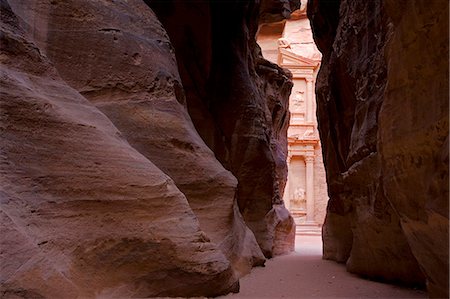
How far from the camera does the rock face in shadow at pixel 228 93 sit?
913 centimetres

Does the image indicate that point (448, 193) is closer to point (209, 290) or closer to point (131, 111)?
point (209, 290)

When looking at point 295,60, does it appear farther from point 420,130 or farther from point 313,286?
point 420,130

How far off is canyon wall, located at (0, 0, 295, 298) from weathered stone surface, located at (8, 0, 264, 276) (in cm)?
1

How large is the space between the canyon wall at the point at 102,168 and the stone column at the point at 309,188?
1997 cm

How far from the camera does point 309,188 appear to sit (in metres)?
26.7

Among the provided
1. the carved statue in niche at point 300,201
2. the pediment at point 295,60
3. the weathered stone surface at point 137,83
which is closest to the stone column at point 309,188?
the carved statue in niche at point 300,201

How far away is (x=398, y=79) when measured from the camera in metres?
3.49

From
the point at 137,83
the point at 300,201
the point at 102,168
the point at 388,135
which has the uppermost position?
the point at 137,83

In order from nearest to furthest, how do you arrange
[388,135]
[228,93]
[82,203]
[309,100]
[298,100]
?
[388,135], [82,203], [228,93], [309,100], [298,100]

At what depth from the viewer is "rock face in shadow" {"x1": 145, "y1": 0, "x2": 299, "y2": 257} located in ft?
30.0

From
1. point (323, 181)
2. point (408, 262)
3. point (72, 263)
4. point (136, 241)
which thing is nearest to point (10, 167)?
point (72, 263)

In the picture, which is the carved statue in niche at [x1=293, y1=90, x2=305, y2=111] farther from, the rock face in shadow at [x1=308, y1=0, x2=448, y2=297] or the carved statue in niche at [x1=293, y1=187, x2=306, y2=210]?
the rock face in shadow at [x1=308, y1=0, x2=448, y2=297]

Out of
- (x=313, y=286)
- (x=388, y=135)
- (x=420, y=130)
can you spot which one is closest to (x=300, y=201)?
(x=313, y=286)

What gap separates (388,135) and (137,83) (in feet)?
10.6
